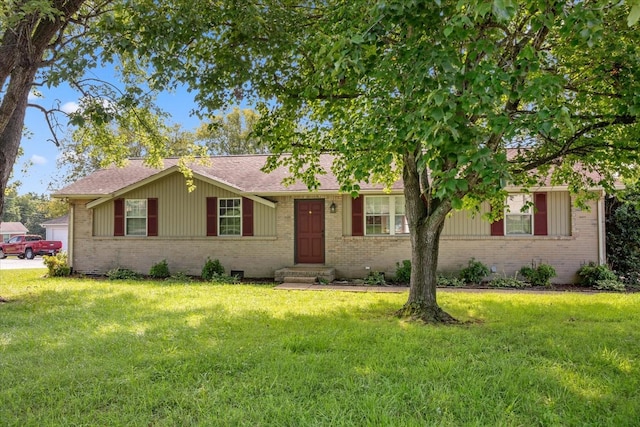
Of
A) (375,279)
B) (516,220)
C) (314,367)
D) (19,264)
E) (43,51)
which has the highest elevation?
(43,51)

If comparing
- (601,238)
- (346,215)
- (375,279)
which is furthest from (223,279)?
(601,238)

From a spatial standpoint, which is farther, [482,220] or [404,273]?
[482,220]

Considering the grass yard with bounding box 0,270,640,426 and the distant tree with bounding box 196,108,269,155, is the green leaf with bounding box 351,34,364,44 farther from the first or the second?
the distant tree with bounding box 196,108,269,155

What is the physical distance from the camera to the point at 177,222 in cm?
1378

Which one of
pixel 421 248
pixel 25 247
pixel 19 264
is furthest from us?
pixel 25 247

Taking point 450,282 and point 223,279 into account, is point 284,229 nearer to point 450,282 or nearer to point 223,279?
point 223,279

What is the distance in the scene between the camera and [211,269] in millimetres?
12820

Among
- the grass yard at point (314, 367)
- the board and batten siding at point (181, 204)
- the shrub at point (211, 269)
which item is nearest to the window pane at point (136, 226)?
the board and batten siding at point (181, 204)

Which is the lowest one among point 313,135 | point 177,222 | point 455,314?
point 455,314

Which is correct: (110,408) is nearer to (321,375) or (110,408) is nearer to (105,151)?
(321,375)

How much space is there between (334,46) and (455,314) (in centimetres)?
540

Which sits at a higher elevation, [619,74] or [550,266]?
[619,74]

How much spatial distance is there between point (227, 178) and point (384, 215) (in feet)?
18.7

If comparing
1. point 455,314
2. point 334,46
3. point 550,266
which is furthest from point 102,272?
point 550,266
